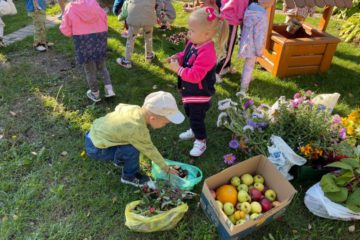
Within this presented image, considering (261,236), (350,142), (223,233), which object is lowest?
(261,236)

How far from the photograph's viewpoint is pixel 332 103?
11.4 ft

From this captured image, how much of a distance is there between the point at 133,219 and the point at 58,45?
4.17 metres

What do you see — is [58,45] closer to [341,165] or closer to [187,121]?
[187,121]

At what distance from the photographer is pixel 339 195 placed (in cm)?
267

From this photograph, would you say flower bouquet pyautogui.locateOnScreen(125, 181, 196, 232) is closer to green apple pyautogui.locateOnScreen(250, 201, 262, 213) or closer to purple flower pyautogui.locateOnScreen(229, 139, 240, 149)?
green apple pyautogui.locateOnScreen(250, 201, 262, 213)

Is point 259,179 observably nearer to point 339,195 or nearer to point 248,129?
point 248,129

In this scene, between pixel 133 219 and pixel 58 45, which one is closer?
pixel 133 219

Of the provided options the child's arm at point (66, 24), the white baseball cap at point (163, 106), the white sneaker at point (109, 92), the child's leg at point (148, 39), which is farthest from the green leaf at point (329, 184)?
the child's leg at point (148, 39)

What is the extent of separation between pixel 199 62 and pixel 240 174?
1161 mm

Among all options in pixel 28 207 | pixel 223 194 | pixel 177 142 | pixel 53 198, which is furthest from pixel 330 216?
pixel 28 207

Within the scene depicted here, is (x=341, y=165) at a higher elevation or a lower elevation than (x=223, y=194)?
higher

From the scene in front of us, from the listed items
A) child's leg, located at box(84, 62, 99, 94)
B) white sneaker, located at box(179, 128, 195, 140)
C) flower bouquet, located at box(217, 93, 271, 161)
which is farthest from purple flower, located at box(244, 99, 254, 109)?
child's leg, located at box(84, 62, 99, 94)

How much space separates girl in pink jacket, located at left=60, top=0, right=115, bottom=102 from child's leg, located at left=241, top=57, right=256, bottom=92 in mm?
1924

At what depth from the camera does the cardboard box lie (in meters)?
2.39
